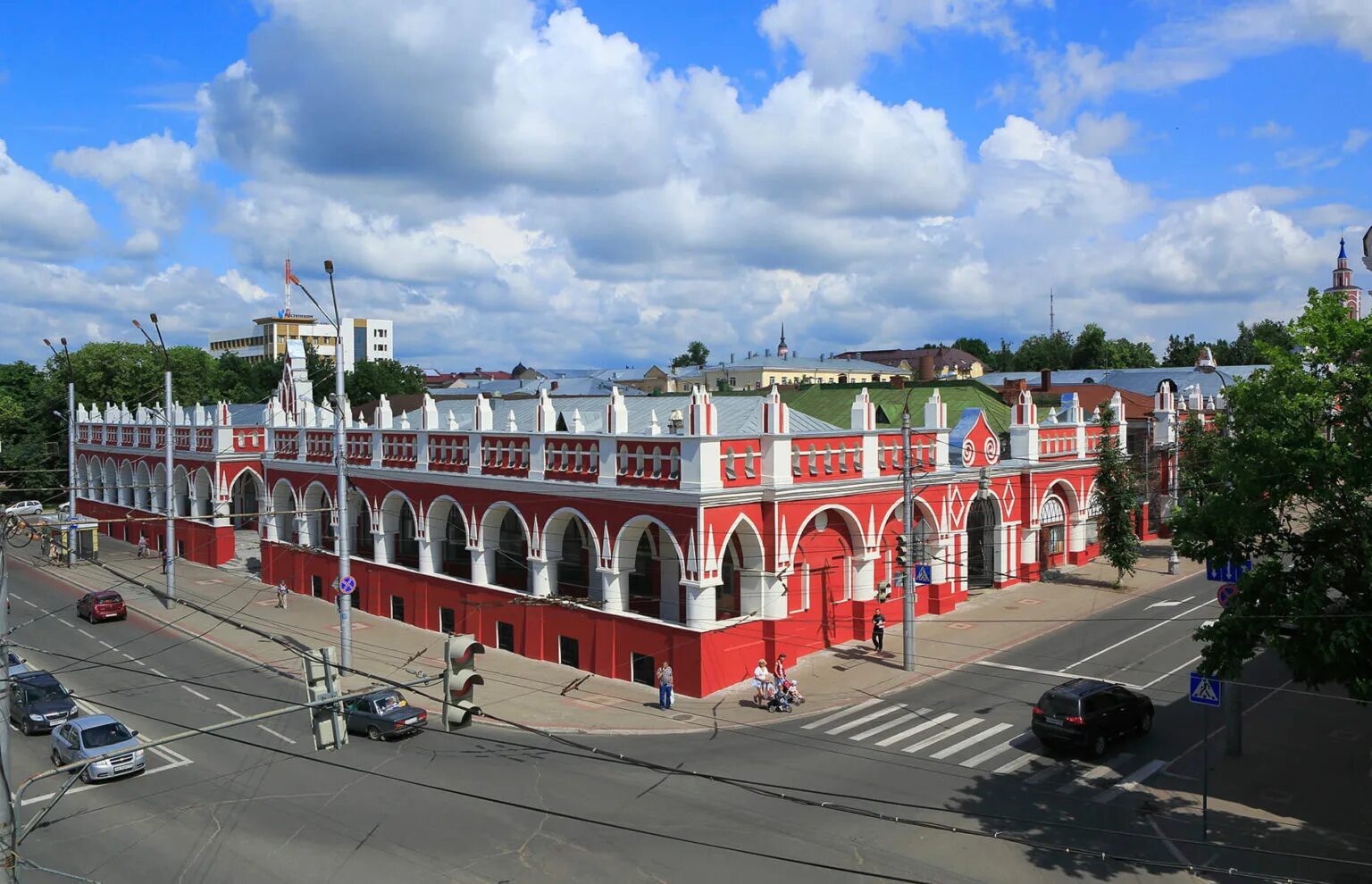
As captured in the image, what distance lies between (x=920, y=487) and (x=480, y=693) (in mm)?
15458

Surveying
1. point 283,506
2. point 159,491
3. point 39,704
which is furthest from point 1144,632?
point 159,491

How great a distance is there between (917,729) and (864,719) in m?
1.48

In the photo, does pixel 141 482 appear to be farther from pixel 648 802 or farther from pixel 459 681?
pixel 459 681

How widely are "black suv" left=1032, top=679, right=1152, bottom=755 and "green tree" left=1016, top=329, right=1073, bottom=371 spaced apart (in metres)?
115

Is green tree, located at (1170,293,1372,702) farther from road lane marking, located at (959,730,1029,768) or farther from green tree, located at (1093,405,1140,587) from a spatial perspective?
green tree, located at (1093,405,1140,587)

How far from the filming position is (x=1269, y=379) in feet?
56.5

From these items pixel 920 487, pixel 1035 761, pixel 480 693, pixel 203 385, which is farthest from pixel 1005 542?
pixel 203 385

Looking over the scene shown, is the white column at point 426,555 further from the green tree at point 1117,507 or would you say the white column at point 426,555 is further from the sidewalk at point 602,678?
the green tree at point 1117,507

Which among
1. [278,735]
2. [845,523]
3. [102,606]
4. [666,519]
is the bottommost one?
[278,735]

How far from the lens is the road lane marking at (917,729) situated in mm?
23000

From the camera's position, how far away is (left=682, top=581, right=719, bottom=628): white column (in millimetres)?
26766

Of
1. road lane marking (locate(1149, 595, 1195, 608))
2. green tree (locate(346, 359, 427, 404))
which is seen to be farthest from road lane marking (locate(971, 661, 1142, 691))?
green tree (locate(346, 359, 427, 404))

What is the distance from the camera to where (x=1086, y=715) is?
21484 mm

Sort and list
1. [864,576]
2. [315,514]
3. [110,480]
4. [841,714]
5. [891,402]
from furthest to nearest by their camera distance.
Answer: [110,480] < [315,514] < [891,402] < [864,576] < [841,714]
